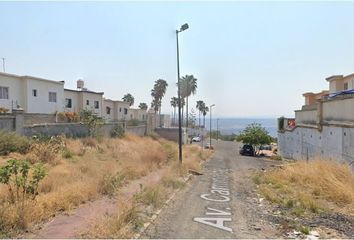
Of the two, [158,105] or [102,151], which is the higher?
[158,105]

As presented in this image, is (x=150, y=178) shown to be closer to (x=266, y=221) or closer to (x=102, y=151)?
(x=266, y=221)

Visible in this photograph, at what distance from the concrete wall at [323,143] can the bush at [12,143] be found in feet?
54.7

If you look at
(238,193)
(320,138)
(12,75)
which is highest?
(12,75)

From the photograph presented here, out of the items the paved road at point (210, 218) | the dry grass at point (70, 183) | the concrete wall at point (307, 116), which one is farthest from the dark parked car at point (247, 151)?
the paved road at point (210, 218)

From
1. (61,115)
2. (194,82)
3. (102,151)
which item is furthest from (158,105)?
(102,151)

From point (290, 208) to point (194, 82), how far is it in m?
79.5

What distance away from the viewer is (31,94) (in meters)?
36.9

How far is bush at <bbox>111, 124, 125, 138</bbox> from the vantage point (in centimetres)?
4110

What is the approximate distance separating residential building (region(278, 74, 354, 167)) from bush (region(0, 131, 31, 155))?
1680cm

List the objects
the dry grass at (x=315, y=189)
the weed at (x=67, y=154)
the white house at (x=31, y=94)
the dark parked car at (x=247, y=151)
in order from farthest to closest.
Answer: the dark parked car at (x=247, y=151) → the white house at (x=31, y=94) → the weed at (x=67, y=154) → the dry grass at (x=315, y=189)

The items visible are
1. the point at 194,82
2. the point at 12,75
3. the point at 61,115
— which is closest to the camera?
the point at 12,75

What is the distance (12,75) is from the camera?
3450 cm

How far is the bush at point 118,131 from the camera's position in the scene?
4110 centimetres

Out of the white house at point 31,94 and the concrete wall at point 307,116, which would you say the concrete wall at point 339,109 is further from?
the white house at point 31,94
